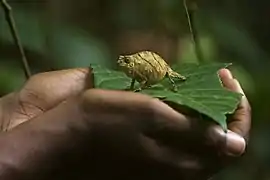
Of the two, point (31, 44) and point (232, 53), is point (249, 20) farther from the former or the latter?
point (31, 44)

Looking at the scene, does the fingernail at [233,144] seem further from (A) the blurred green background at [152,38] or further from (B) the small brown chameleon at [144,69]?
(A) the blurred green background at [152,38]

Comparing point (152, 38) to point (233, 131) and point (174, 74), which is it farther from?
point (233, 131)

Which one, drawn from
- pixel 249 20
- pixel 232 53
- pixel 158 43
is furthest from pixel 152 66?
pixel 249 20

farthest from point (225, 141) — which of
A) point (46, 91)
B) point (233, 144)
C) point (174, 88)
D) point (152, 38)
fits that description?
point (152, 38)

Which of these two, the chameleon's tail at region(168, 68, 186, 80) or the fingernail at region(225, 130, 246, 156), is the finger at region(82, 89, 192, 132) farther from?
the chameleon's tail at region(168, 68, 186, 80)

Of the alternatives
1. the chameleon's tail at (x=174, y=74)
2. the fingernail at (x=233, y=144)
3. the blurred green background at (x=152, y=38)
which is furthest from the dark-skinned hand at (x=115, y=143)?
the blurred green background at (x=152, y=38)

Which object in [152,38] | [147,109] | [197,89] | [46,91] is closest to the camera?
[147,109]
